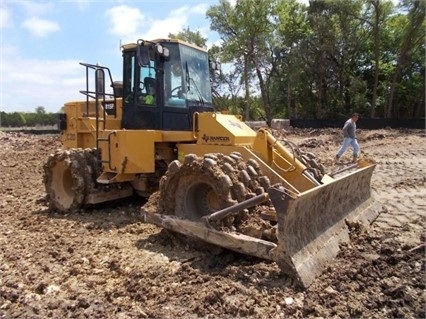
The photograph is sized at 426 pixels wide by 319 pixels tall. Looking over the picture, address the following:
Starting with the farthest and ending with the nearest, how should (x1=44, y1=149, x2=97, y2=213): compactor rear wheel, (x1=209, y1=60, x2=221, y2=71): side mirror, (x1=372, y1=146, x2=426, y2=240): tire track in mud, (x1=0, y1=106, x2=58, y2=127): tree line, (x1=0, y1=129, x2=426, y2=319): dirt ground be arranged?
(x1=0, y1=106, x2=58, y2=127): tree line → (x1=209, y1=60, x2=221, y2=71): side mirror → (x1=44, y1=149, x2=97, y2=213): compactor rear wheel → (x1=372, y1=146, x2=426, y2=240): tire track in mud → (x1=0, y1=129, x2=426, y2=319): dirt ground

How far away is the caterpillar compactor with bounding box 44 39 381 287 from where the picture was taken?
482 centimetres

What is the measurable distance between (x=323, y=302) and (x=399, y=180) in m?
7.00

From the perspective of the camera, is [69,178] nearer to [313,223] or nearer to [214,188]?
[214,188]

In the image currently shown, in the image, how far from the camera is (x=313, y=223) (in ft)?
16.5

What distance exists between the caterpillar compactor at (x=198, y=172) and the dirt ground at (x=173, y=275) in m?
0.25

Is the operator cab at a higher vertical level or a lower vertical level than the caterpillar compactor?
higher

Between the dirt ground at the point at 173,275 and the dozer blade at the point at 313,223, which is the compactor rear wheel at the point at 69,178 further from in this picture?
the dozer blade at the point at 313,223

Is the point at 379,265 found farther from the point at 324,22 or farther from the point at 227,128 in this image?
the point at 324,22

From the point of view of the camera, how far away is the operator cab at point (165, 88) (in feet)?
22.7

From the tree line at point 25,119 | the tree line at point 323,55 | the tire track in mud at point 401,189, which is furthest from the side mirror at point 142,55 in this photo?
the tree line at point 25,119

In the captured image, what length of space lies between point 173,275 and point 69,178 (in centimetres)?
380

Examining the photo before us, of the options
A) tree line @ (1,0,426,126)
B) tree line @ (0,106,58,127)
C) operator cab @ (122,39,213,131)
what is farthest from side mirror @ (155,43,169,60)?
tree line @ (0,106,58,127)

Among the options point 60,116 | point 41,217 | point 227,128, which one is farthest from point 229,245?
point 60,116

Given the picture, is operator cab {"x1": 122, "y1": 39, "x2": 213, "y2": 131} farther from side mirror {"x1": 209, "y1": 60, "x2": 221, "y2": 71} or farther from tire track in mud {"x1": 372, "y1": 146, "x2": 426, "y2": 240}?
tire track in mud {"x1": 372, "y1": 146, "x2": 426, "y2": 240}
